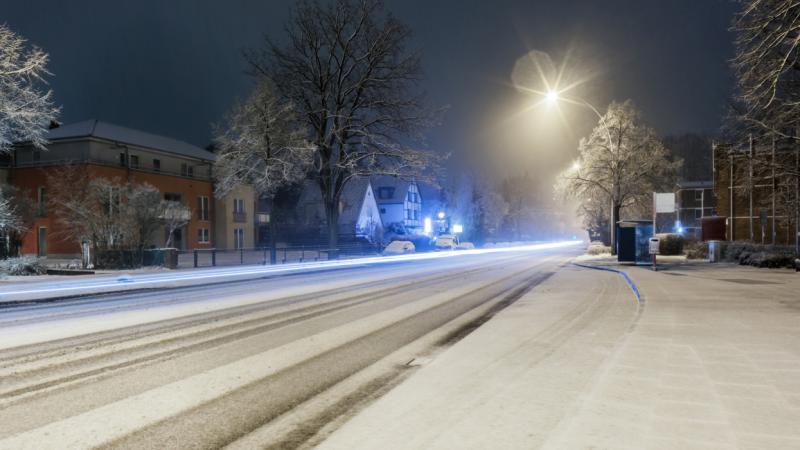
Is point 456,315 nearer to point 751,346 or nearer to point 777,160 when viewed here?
Result: point 751,346

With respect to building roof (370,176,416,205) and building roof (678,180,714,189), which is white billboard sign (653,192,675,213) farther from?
building roof (370,176,416,205)

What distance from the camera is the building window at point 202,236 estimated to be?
47.5 meters

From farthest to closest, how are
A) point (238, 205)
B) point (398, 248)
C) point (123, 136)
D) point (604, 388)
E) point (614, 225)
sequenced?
point (238, 205) < point (398, 248) < point (123, 136) < point (614, 225) < point (604, 388)

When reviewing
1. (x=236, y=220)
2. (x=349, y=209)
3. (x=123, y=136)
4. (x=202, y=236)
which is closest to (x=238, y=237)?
(x=236, y=220)

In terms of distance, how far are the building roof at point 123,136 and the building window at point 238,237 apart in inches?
317

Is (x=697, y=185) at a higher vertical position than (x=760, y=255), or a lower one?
higher

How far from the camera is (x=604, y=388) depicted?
477 centimetres

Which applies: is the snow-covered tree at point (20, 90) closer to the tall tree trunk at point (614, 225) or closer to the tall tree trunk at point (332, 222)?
the tall tree trunk at point (332, 222)

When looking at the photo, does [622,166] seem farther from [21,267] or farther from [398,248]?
[21,267]

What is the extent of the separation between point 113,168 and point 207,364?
132ft

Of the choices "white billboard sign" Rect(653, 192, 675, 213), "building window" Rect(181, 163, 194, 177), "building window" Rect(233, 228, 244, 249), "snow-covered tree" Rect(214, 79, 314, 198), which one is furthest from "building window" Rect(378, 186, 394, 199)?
"white billboard sign" Rect(653, 192, 675, 213)

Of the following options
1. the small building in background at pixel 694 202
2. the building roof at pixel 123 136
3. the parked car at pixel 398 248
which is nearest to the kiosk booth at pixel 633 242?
the parked car at pixel 398 248

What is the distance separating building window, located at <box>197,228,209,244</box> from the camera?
4747 cm

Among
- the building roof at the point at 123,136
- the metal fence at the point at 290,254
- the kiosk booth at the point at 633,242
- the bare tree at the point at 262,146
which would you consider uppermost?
the building roof at the point at 123,136
